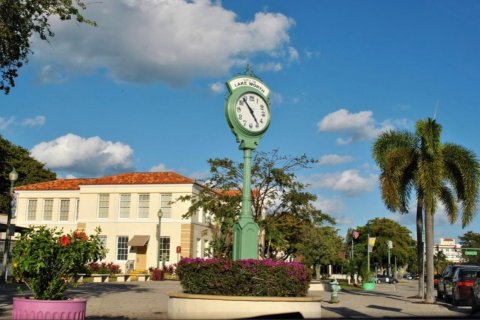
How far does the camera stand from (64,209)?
168 feet

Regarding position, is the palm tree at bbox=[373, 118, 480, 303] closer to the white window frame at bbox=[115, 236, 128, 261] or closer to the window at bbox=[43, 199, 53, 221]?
the white window frame at bbox=[115, 236, 128, 261]

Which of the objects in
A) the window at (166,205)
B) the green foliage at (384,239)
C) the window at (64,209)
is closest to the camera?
the window at (166,205)

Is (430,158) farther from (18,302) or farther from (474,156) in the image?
(18,302)

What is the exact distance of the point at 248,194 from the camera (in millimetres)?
15148

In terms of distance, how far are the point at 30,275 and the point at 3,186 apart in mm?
57809

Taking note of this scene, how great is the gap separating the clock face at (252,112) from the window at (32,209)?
4144 cm

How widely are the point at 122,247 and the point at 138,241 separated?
2.20m

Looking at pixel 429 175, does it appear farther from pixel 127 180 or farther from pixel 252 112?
pixel 127 180

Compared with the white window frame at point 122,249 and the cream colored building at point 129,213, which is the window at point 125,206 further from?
the white window frame at point 122,249

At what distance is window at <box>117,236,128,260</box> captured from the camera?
47234mm

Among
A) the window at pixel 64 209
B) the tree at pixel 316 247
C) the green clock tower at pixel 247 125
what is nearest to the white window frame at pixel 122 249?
the window at pixel 64 209

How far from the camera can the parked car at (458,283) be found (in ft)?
66.9

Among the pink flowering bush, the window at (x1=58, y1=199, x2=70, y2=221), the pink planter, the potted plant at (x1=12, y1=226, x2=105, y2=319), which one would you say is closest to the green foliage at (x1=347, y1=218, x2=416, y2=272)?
the window at (x1=58, y1=199, x2=70, y2=221)

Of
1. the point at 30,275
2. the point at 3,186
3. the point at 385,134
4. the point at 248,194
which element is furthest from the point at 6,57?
the point at 3,186
